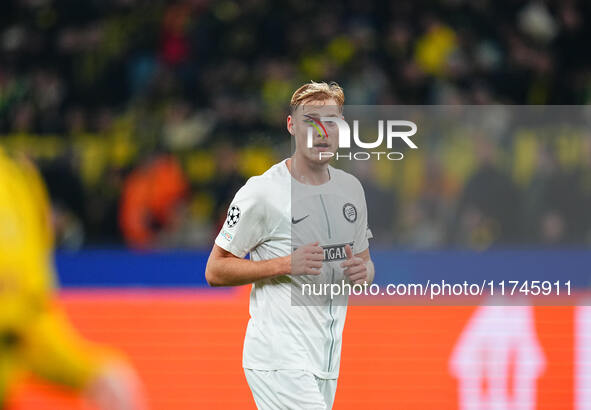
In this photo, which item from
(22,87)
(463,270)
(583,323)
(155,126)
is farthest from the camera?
(22,87)

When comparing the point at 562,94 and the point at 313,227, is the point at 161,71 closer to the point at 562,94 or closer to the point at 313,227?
the point at 562,94

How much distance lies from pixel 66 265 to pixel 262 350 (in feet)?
15.8

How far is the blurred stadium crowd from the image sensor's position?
759 cm

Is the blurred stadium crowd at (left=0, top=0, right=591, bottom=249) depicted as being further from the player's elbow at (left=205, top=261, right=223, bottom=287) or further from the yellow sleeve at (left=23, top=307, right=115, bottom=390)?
the yellow sleeve at (left=23, top=307, right=115, bottom=390)

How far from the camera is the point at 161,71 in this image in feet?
37.1

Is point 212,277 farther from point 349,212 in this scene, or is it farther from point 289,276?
point 349,212

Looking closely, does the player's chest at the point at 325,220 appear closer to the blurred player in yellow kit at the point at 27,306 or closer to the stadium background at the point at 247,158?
the stadium background at the point at 247,158

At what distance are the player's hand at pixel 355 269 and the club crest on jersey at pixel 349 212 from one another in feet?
0.69

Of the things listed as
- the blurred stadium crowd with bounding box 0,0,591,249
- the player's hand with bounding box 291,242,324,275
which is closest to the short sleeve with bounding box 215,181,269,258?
the player's hand with bounding box 291,242,324,275

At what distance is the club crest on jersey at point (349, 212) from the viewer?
4.41 metres

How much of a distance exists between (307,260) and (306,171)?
44 centimetres

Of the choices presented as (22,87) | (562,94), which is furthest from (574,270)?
(22,87)

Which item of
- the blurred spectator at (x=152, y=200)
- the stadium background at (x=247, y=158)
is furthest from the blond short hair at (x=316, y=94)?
the blurred spectator at (x=152, y=200)

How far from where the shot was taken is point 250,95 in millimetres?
10867
